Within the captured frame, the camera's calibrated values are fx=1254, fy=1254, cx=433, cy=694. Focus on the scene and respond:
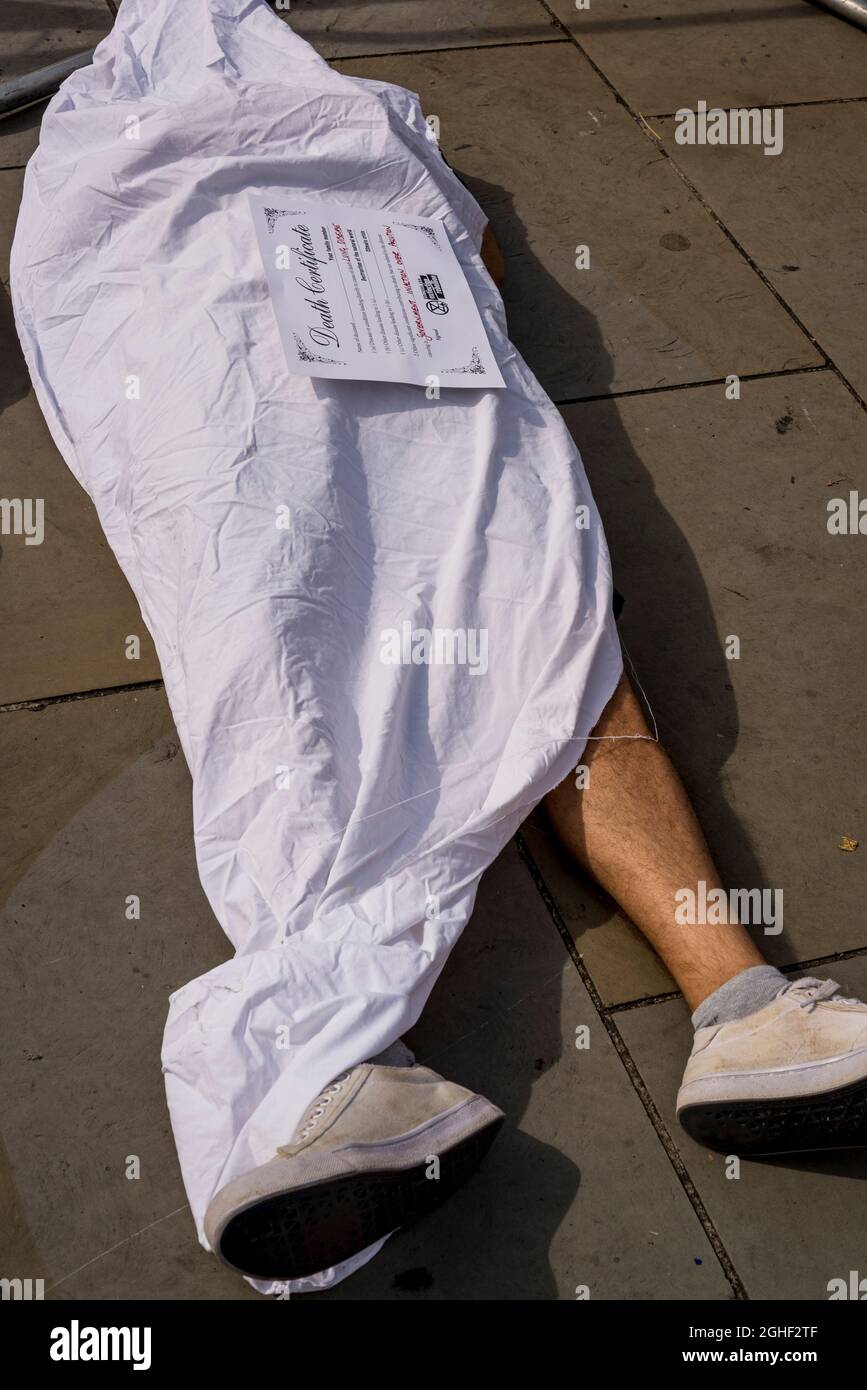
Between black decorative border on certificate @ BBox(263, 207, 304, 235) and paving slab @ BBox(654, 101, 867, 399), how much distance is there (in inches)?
51.1

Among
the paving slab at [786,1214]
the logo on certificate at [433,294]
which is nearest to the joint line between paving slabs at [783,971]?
the paving slab at [786,1214]

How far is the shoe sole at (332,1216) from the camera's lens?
4.72 feet

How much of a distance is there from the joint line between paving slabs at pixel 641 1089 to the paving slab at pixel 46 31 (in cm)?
270

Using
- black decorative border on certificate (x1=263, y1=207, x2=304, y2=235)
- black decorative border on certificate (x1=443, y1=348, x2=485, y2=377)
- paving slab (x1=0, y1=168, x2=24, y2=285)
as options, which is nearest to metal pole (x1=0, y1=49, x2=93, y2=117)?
paving slab (x1=0, y1=168, x2=24, y2=285)

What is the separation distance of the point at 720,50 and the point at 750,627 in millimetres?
2211

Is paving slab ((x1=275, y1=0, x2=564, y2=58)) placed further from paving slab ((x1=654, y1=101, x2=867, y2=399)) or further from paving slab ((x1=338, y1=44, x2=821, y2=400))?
paving slab ((x1=654, y1=101, x2=867, y2=399))

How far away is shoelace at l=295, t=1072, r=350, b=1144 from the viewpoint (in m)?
1.51

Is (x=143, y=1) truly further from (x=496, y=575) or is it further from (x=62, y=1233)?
(x=62, y=1233)

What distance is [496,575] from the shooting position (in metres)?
1.96

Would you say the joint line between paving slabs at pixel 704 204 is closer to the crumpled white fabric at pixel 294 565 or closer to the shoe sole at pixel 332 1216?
the crumpled white fabric at pixel 294 565

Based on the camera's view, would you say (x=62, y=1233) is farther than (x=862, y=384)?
No

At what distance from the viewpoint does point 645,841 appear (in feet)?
6.06
